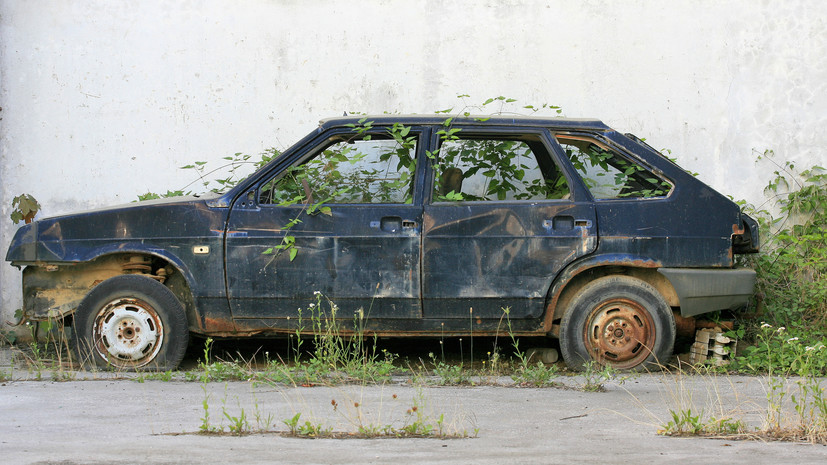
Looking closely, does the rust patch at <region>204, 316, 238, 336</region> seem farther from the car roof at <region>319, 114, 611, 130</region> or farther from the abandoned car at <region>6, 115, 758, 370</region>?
the car roof at <region>319, 114, 611, 130</region>

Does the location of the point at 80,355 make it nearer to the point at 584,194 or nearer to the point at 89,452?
the point at 89,452

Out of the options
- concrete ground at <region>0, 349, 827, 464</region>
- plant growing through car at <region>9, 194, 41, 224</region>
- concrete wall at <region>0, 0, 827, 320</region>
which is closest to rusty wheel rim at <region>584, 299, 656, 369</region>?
concrete ground at <region>0, 349, 827, 464</region>

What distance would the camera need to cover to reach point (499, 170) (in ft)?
20.7

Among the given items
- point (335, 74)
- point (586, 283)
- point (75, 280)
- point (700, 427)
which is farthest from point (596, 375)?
point (335, 74)

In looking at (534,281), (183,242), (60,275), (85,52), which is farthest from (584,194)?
(85,52)

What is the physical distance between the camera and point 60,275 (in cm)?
598

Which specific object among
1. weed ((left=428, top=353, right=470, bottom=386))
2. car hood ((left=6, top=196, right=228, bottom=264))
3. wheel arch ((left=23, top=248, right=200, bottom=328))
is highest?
car hood ((left=6, top=196, right=228, bottom=264))

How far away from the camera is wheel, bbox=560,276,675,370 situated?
5.72 meters

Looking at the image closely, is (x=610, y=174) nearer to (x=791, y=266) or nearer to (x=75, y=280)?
(x=791, y=266)

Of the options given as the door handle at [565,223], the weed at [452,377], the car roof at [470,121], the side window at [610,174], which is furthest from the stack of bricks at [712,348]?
the weed at [452,377]

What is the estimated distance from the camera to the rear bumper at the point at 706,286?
5664 mm

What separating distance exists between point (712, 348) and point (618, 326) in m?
0.78

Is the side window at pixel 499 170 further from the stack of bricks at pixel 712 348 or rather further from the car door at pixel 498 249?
the stack of bricks at pixel 712 348

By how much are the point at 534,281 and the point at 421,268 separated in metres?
0.76
